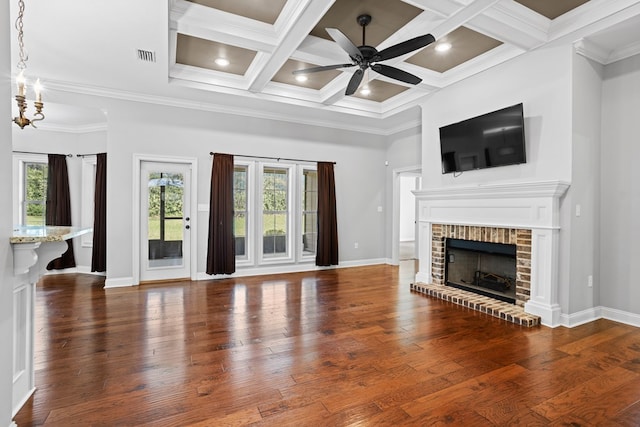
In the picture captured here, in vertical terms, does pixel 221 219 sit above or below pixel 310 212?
below

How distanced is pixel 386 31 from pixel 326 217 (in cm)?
355

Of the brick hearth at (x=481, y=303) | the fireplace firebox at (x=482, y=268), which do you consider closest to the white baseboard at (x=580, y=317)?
the brick hearth at (x=481, y=303)

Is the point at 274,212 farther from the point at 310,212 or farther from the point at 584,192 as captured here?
the point at 584,192

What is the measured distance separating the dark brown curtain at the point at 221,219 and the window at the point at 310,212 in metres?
1.46

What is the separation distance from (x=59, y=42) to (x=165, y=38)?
A: 1.19 m

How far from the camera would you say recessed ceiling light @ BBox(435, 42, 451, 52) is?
4.00 metres

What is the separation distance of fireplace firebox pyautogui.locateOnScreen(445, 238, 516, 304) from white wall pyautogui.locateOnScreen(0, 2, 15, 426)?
181 inches

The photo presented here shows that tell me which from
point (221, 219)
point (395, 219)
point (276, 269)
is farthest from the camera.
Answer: point (395, 219)

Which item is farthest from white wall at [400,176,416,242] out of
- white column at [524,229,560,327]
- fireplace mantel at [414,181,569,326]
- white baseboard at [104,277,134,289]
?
white baseboard at [104,277,134,289]

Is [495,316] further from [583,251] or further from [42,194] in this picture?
[42,194]

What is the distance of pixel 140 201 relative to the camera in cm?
525

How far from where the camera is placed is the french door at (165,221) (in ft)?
17.4

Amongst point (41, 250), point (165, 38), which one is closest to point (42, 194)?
point (165, 38)

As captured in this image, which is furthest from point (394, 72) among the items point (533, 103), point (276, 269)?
point (276, 269)
